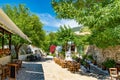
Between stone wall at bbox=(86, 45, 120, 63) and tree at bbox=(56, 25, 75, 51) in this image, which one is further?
tree at bbox=(56, 25, 75, 51)

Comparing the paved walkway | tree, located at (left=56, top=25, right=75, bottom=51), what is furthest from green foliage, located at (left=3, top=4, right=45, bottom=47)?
the paved walkway

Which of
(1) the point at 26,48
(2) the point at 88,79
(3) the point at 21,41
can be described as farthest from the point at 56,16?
(1) the point at 26,48

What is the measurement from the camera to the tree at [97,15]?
17328 mm

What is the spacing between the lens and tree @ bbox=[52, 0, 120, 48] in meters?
17.3

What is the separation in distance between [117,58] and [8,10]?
81.2 feet

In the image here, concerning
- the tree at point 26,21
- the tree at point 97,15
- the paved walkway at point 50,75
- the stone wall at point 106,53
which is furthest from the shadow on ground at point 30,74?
the tree at point 26,21

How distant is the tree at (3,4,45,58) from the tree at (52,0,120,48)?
1648 cm

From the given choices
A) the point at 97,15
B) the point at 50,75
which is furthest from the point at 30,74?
the point at 97,15

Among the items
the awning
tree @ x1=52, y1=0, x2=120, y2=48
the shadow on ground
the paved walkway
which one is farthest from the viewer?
the paved walkway

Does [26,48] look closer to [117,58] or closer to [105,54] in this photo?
[105,54]

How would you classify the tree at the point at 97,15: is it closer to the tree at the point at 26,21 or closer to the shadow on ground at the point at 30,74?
the shadow on ground at the point at 30,74

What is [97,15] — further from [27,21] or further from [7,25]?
[27,21]

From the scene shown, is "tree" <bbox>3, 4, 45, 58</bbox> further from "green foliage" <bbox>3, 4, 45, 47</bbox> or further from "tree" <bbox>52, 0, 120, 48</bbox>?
"tree" <bbox>52, 0, 120, 48</bbox>

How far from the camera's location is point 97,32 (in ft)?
73.2
